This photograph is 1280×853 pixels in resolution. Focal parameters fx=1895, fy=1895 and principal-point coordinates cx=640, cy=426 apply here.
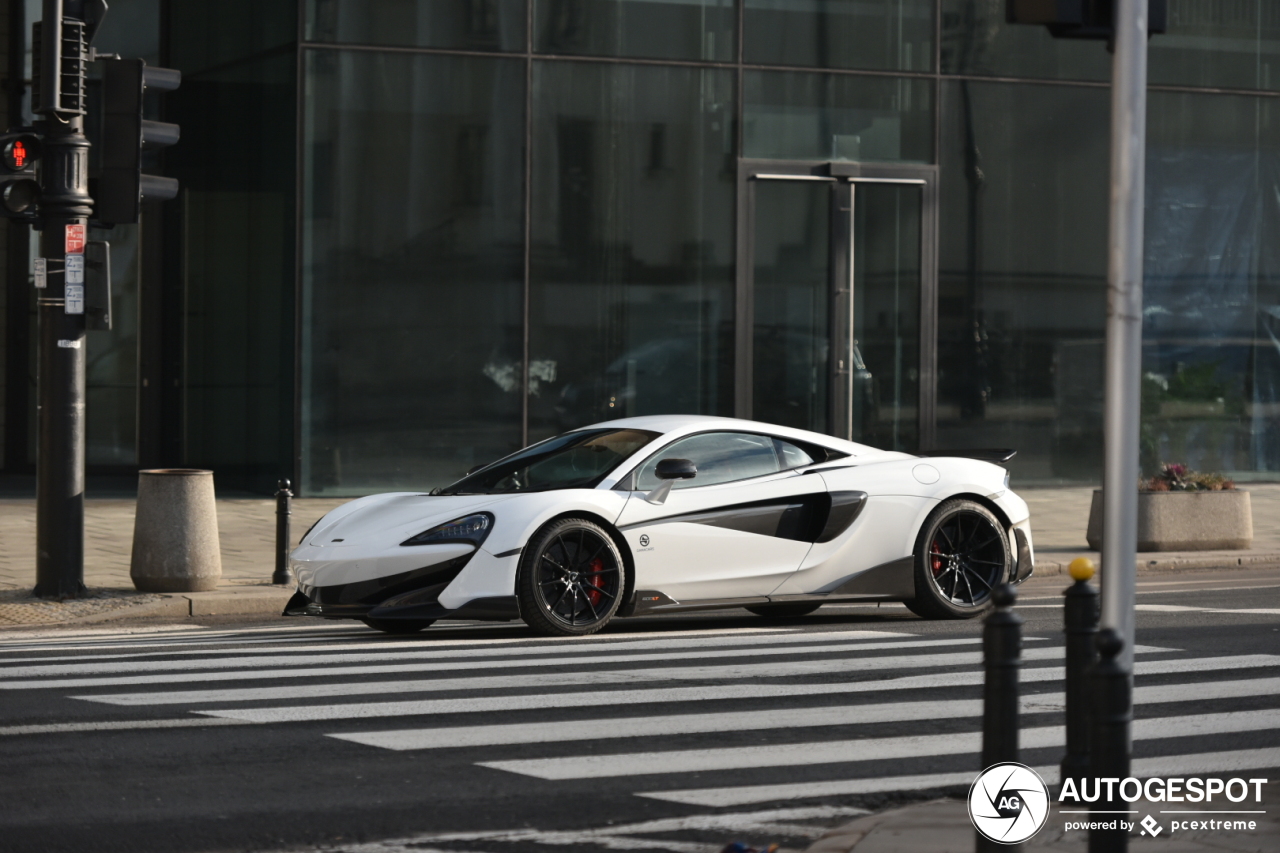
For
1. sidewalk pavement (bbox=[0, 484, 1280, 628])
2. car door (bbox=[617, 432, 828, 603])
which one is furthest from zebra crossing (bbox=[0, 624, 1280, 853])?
sidewalk pavement (bbox=[0, 484, 1280, 628])

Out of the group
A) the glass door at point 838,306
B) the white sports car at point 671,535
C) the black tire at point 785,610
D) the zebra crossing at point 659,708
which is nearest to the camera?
the zebra crossing at point 659,708

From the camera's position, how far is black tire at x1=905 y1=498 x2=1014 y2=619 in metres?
12.0

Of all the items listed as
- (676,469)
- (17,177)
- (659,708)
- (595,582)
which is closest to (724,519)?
(676,469)

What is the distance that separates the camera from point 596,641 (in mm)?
10844

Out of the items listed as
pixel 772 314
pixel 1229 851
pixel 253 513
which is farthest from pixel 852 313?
pixel 1229 851

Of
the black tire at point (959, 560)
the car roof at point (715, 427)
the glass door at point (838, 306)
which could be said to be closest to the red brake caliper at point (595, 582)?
the car roof at point (715, 427)

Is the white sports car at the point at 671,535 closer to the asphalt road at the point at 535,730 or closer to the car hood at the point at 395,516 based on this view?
the car hood at the point at 395,516

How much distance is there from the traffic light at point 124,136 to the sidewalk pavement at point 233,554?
8.76ft

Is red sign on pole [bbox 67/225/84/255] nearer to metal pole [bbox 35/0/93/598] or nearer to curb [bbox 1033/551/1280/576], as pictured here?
metal pole [bbox 35/0/93/598]

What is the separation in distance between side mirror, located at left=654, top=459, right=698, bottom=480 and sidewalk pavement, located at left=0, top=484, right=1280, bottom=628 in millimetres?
3438

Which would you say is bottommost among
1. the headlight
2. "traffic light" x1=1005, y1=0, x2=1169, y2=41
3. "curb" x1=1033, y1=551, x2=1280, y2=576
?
"curb" x1=1033, y1=551, x2=1280, y2=576

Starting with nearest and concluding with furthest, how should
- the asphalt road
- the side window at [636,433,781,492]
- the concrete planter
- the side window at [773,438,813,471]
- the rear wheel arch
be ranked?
the asphalt road < the side window at [636,433,781,492] < the side window at [773,438,813,471] < the rear wheel arch < the concrete planter

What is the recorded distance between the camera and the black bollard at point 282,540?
13891 mm

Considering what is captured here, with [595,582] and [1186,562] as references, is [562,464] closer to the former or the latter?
[595,582]
